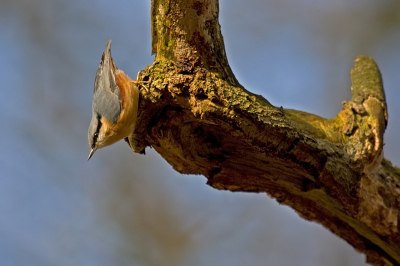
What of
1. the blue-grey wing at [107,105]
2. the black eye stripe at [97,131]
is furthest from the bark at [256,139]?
the black eye stripe at [97,131]

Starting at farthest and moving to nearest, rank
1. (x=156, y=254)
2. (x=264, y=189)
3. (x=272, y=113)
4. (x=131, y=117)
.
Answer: (x=156, y=254)
(x=264, y=189)
(x=131, y=117)
(x=272, y=113)

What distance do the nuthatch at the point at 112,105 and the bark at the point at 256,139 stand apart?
0.07m

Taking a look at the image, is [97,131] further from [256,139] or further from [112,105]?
[256,139]

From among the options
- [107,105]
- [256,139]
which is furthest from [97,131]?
[256,139]

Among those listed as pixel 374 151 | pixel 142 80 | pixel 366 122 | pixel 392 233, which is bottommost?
pixel 392 233

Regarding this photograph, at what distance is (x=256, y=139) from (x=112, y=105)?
905 mm

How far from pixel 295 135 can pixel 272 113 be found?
0.16 meters

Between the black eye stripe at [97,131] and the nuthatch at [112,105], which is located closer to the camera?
the nuthatch at [112,105]

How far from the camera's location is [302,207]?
2.45 metres

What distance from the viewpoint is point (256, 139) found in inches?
73.7

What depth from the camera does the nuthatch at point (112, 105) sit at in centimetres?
202

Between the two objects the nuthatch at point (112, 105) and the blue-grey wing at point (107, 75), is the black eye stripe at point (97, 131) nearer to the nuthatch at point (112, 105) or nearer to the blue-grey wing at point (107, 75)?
the nuthatch at point (112, 105)

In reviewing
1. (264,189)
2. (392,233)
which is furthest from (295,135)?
(392,233)

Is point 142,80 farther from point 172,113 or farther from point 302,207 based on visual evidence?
point 302,207
